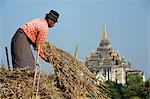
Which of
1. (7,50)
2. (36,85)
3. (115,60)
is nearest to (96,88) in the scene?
(36,85)

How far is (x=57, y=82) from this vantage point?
157 inches

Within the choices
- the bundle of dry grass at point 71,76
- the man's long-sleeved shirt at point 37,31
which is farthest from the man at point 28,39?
the bundle of dry grass at point 71,76

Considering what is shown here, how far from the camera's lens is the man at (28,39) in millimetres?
4203

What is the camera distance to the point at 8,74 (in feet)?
12.6

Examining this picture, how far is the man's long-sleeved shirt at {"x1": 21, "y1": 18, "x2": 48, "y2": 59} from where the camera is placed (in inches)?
166

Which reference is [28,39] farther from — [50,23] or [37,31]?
[50,23]

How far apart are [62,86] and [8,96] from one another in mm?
553

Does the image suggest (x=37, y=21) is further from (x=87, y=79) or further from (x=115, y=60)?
(x=115, y=60)

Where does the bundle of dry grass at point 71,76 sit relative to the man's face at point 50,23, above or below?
below

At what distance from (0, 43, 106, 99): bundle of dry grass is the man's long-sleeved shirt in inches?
5.6

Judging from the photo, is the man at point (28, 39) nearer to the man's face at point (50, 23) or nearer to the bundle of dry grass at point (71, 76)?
the man's face at point (50, 23)

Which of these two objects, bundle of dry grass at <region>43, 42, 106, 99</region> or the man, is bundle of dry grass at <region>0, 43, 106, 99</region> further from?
the man

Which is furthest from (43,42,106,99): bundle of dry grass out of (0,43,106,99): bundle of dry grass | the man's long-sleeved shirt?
the man's long-sleeved shirt

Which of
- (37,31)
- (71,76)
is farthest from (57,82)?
(37,31)
